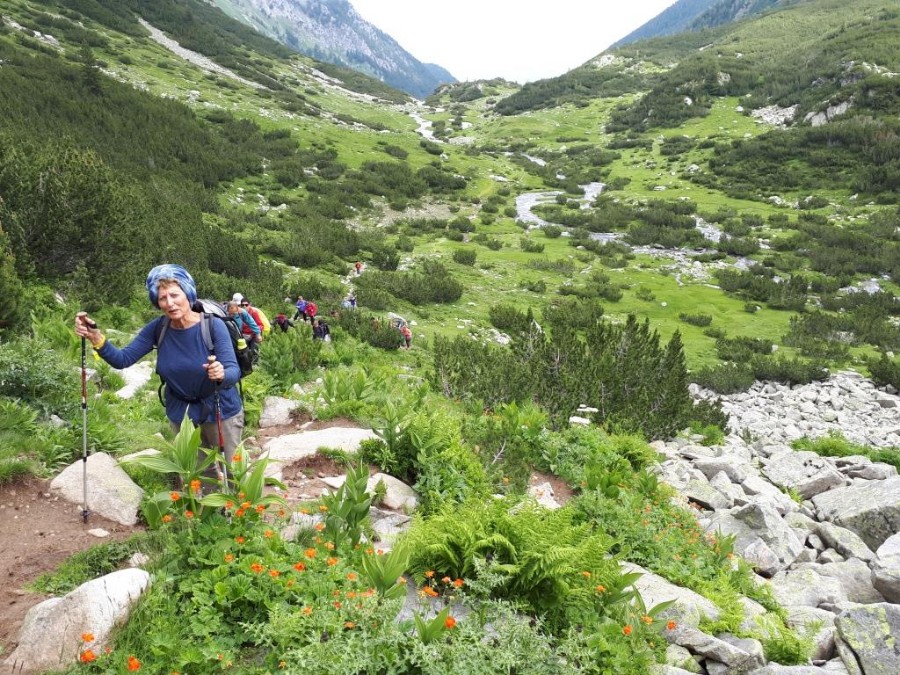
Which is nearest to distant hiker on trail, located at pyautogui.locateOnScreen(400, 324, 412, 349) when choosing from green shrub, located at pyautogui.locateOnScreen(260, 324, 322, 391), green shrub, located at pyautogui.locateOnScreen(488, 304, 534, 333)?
green shrub, located at pyautogui.locateOnScreen(260, 324, 322, 391)

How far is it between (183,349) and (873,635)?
20.3 ft

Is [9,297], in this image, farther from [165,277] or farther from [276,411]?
[165,277]

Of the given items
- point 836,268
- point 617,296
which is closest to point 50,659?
point 617,296

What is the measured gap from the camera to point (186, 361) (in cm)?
409

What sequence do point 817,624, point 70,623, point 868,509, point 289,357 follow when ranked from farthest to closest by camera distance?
point 289,357 → point 868,509 → point 817,624 → point 70,623

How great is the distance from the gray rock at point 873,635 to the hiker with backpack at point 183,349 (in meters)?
5.58

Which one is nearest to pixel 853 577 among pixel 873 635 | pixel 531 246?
pixel 873 635

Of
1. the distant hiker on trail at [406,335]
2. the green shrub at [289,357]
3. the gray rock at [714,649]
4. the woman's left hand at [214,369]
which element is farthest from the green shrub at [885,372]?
the woman's left hand at [214,369]

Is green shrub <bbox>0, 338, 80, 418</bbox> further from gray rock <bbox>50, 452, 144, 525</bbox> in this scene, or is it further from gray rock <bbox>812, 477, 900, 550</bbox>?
gray rock <bbox>812, 477, 900, 550</bbox>

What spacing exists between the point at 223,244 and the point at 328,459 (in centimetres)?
1314

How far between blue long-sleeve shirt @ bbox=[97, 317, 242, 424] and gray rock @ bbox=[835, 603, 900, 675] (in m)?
5.60

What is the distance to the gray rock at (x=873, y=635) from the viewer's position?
403 centimetres

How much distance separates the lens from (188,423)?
385 cm

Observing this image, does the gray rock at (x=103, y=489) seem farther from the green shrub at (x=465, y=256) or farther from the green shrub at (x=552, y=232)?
the green shrub at (x=552, y=232)
